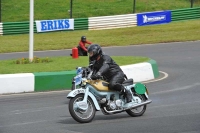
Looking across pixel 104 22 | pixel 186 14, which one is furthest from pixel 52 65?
pixel 186 14

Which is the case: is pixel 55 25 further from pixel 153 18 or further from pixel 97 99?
pixel 97 99

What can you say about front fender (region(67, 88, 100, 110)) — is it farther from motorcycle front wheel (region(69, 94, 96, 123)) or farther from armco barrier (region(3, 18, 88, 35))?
armco barrier (region(3, 18, 88, 35))

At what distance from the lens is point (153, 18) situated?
123ft

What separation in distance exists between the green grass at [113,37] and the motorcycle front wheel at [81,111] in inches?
734

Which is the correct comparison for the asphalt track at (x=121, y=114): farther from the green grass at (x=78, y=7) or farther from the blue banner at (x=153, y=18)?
the green grass at (x=78, y=7)

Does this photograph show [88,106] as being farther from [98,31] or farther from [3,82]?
[98,31]

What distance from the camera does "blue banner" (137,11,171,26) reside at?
1459 inches

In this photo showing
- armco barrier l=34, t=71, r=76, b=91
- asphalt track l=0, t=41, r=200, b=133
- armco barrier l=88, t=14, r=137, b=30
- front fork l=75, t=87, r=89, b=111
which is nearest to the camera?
asphalt track l=0, t=41, r=200, b=133

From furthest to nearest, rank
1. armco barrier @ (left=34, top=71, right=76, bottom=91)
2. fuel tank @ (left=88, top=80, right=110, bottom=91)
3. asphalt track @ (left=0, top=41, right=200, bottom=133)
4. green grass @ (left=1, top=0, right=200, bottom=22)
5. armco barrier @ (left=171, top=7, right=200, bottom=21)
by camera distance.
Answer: green grass @ (left=1, top=0, right=200, bottom=22) → armco barrier @ (left=171, top=7, right=200, bottom=21) → armco barrier @ (left=34, top=71, right=76, bottom=91) → fuel tank @ (left=88, top=80, right=110, bottom=91) → asphalt track @ (left=0, top=41, right=200, bottom=133)

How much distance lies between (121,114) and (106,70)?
3.89 feet

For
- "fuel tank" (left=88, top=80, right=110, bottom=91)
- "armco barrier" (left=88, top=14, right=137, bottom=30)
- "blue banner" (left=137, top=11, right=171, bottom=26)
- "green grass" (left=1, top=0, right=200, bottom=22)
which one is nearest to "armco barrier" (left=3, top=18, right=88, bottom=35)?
"armco barrier" (left=88, top=14, right=137, bottom=30)

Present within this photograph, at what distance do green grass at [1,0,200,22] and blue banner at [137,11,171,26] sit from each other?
4.38 meters

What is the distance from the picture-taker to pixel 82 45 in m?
21.5

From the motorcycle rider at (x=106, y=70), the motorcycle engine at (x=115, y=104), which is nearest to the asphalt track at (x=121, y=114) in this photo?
the motorcycle engine at (x=115, y=104)
